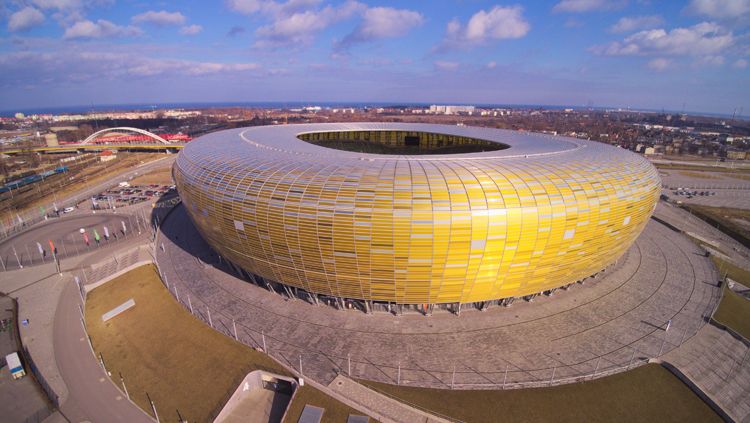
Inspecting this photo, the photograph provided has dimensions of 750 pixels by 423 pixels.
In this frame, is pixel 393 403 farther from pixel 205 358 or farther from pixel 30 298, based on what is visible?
pixel 30 298

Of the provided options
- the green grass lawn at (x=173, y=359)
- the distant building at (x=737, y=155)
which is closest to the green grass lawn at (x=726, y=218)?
the green grass lawn at (x=173, y=359)

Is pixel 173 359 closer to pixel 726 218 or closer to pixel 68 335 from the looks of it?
pixel 68 335

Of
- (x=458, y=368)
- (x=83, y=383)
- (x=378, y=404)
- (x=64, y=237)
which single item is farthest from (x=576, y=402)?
(x=64, y=237)

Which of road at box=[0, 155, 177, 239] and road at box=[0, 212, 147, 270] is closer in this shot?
road at box=[0, 212, 147, 270]

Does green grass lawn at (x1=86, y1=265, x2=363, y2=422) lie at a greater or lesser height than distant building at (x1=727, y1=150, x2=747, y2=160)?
lesser

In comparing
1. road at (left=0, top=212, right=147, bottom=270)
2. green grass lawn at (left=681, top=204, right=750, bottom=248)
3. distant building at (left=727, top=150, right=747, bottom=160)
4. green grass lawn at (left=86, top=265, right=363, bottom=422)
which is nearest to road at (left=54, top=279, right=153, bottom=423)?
green grass lawn at (left=86, top=265, right=363, bottom=422)

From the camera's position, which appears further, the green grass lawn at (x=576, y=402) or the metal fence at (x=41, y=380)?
the metal fence at (x=41, y=380)

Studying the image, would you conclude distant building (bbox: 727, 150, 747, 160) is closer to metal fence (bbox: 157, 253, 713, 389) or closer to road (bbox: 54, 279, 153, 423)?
metal fence (bbox: 157, 253, 713, 389)

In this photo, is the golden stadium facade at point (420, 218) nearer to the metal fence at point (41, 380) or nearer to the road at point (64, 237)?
the metal fence at point (41, 380)
